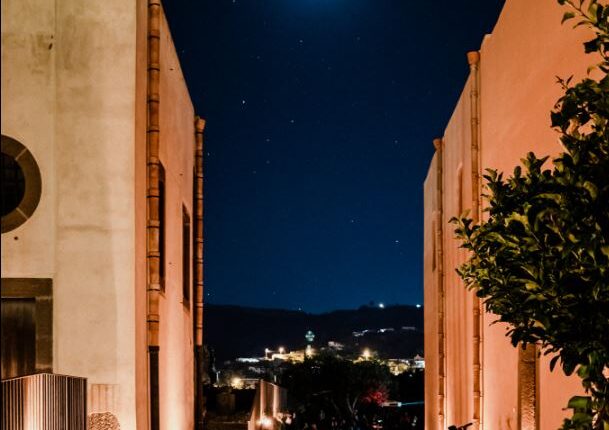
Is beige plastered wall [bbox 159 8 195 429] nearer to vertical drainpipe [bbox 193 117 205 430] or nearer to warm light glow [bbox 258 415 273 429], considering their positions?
vertical drainpipe [bbox 193 117 205 430]

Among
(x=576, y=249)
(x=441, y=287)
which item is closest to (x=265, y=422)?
(x=441, y=287)

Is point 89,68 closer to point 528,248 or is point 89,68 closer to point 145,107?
point 145,107

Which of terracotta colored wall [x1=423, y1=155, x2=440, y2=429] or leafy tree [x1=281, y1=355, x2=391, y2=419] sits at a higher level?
terracotta colored wall [x1=423, y1=155, x2=440, y2=429]

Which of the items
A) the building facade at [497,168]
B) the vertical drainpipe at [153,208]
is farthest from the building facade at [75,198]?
the building facade at [497,168]

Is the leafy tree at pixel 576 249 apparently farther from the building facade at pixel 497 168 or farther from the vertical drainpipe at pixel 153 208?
the vertical drainpipe at pixel 153 208

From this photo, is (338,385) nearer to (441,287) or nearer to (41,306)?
(441,287)

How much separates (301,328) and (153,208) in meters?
105

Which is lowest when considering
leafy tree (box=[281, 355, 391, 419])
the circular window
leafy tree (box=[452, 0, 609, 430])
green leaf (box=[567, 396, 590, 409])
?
leafy tree (box=[281, 355, 391, 419])

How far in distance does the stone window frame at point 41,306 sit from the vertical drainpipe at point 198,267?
23.3 feet

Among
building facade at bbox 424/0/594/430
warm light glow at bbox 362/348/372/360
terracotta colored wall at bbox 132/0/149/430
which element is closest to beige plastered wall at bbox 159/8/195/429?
terracotta colored wall at bbox 132/0/149/430

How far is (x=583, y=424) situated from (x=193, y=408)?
1294cm

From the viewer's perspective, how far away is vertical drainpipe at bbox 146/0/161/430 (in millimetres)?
9375

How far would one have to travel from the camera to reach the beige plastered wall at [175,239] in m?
11.0

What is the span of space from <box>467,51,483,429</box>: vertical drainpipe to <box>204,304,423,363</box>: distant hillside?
260 feet
